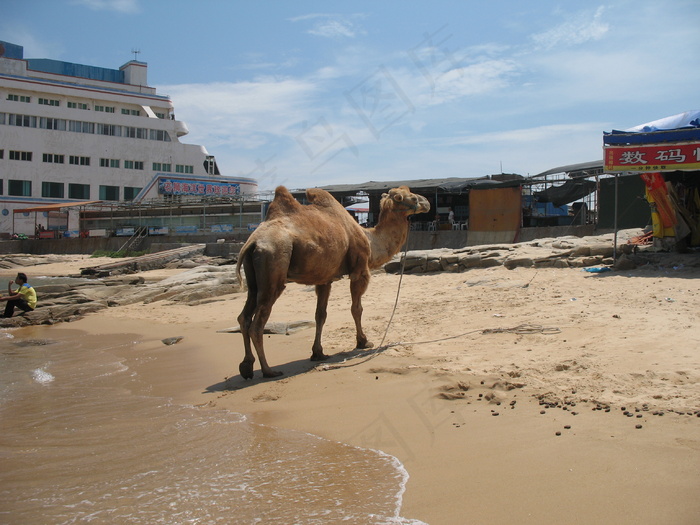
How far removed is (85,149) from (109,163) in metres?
2.58

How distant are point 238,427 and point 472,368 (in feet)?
8.58

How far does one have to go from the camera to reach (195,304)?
14969mm

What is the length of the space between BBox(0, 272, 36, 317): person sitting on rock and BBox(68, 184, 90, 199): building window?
157ft

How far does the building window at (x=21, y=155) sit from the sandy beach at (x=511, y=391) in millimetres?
54085

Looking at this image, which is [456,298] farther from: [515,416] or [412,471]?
[412,471]

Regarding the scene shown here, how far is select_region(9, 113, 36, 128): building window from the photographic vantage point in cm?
5681

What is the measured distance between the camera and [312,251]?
770cm

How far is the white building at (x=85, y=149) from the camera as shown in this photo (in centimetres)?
5616

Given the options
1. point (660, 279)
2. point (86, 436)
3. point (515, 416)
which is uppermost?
point (660, 279)

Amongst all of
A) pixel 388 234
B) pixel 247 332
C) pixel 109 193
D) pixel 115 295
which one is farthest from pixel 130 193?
pixel 247 332

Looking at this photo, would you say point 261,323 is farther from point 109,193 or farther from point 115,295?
point 109,193

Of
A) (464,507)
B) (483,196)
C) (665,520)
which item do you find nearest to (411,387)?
(464,507)

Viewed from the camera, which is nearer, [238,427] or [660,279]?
[238,427]

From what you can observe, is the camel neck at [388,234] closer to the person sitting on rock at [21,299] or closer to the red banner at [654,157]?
the red banner at [654,157]
